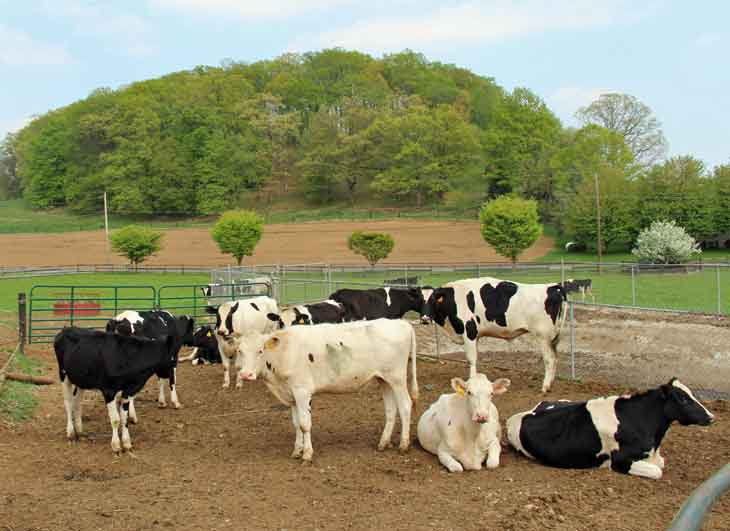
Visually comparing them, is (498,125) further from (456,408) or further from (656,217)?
(456,408)

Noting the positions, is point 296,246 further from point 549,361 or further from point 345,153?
point 549,361

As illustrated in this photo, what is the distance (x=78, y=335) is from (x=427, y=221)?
7329 cm

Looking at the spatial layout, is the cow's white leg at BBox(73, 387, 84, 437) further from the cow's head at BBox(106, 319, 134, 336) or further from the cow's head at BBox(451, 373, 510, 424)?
the cow's head at BBox(451, 373, 510, 424)

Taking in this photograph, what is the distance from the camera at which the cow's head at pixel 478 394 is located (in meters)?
7.42

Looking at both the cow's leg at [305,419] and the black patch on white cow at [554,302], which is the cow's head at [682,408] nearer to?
the cow's leg at [305,419]

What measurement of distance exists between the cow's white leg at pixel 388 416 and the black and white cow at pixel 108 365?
2.80 m

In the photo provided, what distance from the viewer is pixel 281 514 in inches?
244

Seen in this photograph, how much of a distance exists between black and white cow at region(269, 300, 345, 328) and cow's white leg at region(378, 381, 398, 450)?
14.7 ft

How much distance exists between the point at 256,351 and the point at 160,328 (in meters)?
4.06

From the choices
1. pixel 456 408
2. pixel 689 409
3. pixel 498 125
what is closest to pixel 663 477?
pixel 689 409

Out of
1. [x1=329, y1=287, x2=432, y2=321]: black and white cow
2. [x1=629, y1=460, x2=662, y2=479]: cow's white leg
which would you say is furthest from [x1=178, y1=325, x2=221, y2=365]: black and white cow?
[x1=629, y1=460, x2=662, y2=479]: cow's white leg

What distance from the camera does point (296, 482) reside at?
717cm

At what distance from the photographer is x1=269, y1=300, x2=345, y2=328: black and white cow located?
527 inches

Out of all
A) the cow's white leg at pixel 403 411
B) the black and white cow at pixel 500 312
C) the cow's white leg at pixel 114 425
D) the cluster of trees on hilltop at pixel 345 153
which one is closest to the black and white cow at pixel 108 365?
the cow's white leg at pixel 114 425
